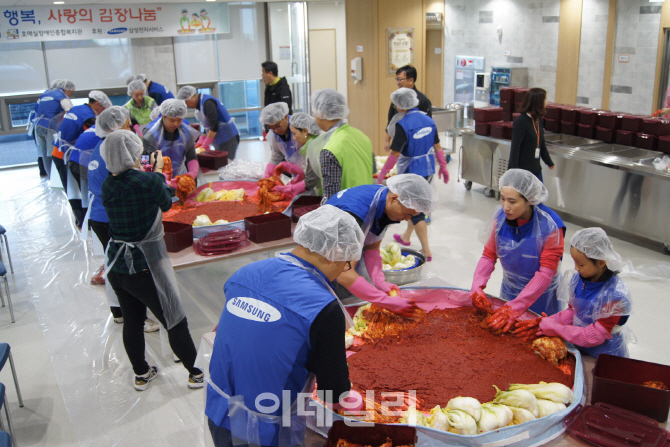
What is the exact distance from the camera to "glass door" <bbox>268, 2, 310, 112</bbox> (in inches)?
394

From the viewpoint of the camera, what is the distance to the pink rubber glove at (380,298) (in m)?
2.58

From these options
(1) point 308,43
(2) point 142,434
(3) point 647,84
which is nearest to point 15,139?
(1) point 308,43

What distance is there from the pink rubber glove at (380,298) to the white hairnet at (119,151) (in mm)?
1354

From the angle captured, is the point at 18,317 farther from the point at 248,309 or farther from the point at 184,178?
the point at 248,309

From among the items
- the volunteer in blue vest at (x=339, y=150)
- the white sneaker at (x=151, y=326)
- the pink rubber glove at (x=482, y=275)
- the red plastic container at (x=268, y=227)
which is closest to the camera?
the pink rubber glove at (x=482, y=275)

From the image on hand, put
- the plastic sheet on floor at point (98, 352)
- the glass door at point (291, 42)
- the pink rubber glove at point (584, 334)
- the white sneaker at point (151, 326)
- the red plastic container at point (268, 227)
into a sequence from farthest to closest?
the glass door at point (291, 42)
the white sneaker at point (151, 326)
the red plastic container at point (268, 227)
the plastic sheet on floor at point (98, 352)
the pink rubber glove at point (584, 334)

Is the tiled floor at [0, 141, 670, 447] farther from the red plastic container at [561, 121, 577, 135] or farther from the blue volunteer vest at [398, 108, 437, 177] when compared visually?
the red plastic container at [561, 121, 577, 135]

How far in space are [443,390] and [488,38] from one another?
9.89m

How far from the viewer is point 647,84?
7.89 meters

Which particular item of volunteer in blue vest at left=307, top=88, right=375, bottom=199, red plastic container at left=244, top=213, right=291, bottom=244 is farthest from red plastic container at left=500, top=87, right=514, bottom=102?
red plastic container at left=244, top=213, right=291, bottom=244

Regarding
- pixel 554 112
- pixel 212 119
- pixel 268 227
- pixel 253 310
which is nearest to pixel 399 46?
pixel 554 112

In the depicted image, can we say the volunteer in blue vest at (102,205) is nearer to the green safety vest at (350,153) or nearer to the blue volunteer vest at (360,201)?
the green safety vest at (350,153)

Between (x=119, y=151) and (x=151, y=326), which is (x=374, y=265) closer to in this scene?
(x=119, y=151)

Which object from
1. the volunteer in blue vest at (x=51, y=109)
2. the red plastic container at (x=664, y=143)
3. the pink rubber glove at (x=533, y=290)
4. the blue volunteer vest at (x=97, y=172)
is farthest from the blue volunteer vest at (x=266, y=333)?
the volunteer in blue vest at (x=51, y=109)
